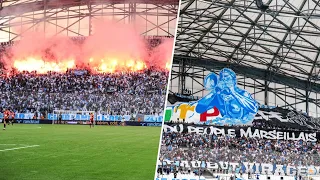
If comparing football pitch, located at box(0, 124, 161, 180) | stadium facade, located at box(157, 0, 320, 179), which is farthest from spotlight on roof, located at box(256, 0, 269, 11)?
football pitch, located at box(0, 124, 161, 180)

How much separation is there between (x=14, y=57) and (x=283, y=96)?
1037 cm

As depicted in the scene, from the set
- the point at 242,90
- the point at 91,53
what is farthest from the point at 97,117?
the point at 242,90

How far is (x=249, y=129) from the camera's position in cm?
583

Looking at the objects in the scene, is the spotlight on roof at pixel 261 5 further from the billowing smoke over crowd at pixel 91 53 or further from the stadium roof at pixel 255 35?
the billowing smoke over crowd at pixel 91 53

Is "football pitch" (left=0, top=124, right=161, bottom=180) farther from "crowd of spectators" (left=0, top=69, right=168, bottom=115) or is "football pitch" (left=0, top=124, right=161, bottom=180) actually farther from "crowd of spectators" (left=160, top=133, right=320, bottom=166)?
"crowd of spectators" (left=0, top=69, right=168, bottom=115)

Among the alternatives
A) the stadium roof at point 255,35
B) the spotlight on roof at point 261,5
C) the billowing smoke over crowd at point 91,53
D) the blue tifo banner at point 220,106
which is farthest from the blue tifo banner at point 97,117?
the spotlight on roof at point 261,5

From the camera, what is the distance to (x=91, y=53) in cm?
1389

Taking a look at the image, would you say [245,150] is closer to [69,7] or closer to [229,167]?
[229,167]

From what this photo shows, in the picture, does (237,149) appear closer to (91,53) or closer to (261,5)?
(261,5)

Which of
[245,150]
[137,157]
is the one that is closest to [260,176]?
[245,150]

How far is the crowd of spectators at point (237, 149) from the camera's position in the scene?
18.7 ft

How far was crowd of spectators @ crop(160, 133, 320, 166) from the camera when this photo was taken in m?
5.69

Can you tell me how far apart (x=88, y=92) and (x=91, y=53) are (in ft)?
5.83

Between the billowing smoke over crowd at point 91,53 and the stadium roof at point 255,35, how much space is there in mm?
6616
